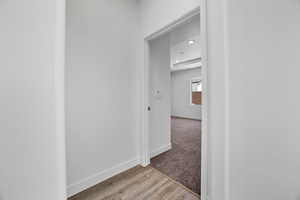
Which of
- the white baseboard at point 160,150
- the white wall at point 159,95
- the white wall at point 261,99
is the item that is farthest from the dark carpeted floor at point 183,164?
the white wall at point 261,99

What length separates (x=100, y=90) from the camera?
4.97 ft

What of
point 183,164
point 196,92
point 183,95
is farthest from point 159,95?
point 183,95

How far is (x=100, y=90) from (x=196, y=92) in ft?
17.4

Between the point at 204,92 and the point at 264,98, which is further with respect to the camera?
the point at 204,92

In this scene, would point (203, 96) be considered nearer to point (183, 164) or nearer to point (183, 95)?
point (183, 164)

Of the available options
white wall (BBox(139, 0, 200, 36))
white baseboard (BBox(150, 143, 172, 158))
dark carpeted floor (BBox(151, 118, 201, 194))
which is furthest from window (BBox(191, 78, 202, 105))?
white wall (BBox(139, 0, 200, 36))

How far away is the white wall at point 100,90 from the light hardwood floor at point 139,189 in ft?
0.40

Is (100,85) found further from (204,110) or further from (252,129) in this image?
(252,129)

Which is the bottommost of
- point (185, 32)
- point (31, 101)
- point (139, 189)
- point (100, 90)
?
point (139, 189)

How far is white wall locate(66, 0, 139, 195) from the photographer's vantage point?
131cm

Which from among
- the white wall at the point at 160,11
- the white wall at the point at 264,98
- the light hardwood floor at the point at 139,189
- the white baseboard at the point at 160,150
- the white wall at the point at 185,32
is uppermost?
the white wall at the point at 185,32

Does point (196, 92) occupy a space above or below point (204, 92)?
above

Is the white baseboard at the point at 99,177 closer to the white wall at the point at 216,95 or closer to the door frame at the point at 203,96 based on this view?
the door frame at the point at 203,96

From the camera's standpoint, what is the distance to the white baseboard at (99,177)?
1301 millimetres
